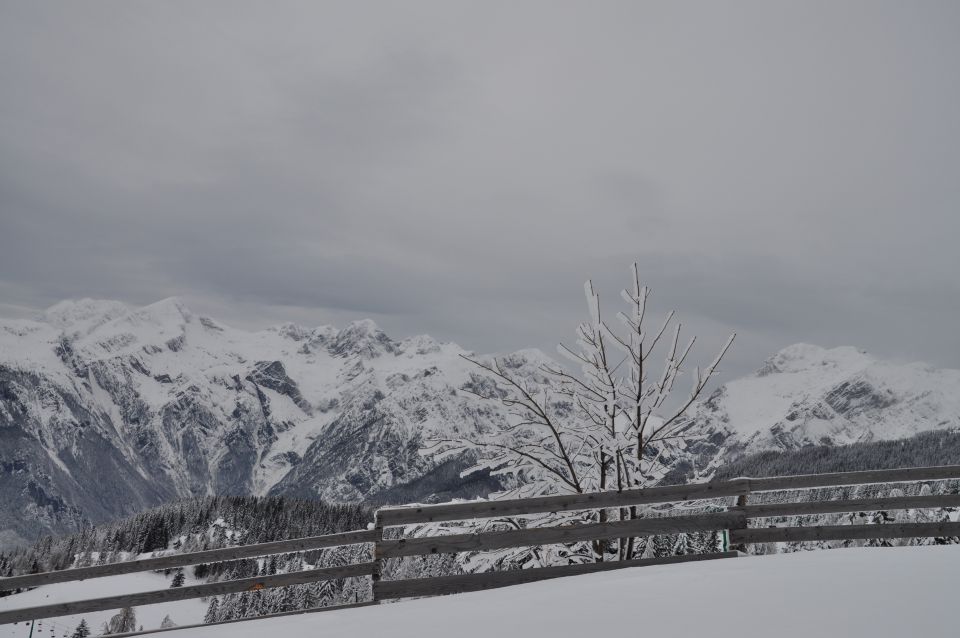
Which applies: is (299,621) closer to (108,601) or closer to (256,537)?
(108,601)

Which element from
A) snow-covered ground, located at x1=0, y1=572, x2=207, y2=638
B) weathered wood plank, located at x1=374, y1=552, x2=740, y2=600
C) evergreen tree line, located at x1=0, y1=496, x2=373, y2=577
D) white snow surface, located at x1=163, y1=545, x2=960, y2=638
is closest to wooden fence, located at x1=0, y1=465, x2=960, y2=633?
weathered wood plank, located at x1=374, y1=552, x2=740, y2=600

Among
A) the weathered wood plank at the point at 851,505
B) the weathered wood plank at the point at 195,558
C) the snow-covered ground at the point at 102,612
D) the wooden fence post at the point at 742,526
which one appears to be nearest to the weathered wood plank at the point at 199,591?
the weathered wood plank at the point at 195,558

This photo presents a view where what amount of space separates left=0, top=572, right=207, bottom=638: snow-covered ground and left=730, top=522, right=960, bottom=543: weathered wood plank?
83.9 meters

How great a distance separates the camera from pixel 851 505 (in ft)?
30.9

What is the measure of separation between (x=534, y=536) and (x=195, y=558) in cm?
437

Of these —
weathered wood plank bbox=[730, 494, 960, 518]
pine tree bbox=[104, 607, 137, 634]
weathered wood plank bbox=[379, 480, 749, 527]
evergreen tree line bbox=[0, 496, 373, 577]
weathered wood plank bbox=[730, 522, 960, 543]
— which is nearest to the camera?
weathered wood plank bbox=[379, 480, 749, 527]

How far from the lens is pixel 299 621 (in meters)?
7.59

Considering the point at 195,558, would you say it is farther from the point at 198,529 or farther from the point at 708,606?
the point at 198,529

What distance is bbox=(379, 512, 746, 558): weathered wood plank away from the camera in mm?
8250

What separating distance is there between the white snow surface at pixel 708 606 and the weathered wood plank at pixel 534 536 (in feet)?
1.94

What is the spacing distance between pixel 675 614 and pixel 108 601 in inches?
274

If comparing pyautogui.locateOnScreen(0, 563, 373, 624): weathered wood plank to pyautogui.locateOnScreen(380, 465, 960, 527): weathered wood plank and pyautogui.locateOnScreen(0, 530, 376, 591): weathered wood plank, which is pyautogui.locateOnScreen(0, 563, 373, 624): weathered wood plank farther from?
pyautogui.locateOnScreen(380, 465, 960, 527): weathered wood plank

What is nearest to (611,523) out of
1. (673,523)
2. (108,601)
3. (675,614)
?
(673,523)

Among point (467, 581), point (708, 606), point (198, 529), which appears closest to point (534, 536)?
point (467, 581)
